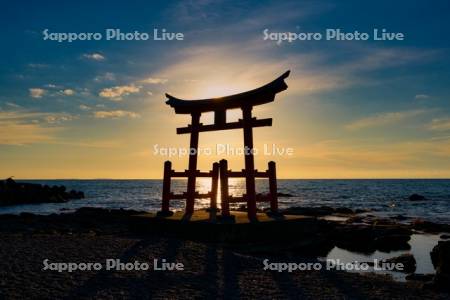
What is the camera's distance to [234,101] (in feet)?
46.2

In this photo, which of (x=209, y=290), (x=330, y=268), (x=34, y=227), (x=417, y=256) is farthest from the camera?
(x=34, y=227)

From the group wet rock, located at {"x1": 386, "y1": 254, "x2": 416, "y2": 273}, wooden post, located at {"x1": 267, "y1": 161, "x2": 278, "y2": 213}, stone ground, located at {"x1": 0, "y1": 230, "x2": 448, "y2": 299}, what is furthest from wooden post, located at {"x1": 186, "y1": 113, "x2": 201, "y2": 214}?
wet rock, located at {"x1": 386, "y1": 254, "x2": 416, "y2": 273}

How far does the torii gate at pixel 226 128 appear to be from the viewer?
1355cm

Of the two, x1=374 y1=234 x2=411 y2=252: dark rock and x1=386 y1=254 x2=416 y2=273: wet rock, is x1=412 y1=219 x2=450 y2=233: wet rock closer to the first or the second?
x1=374 y1=234 x2=411 y2=252: dark rock

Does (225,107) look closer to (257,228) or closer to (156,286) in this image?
(257,228)

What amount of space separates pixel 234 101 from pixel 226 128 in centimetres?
95

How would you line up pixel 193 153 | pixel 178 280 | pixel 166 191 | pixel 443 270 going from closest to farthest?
pixel 178 280, pixel 443 270, pixel 193 153, pixel 166 191

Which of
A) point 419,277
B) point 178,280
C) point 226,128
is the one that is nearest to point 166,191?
point 226,128

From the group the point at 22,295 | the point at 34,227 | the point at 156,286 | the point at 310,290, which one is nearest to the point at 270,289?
the point at 310,290

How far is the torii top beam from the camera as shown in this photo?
13398mm

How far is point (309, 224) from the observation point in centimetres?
1498

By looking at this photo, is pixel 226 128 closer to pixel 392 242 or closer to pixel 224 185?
pixel 224 185

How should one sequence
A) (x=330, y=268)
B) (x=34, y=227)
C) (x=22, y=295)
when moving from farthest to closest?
(x=34, y=227)
(x=330, y=268)
(x=22, y=295)

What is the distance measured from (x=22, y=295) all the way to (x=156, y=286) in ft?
7.72
